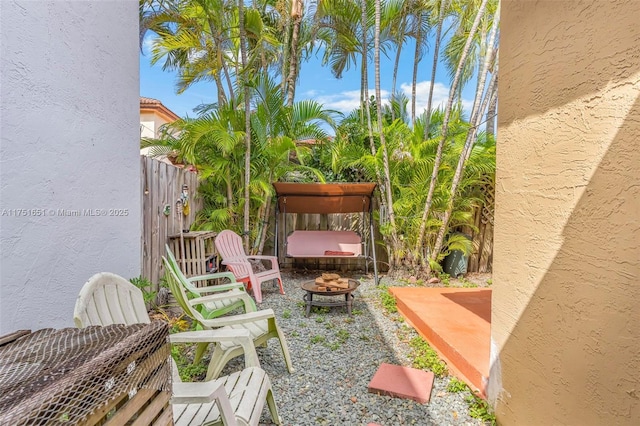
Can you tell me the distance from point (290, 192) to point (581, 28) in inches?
187

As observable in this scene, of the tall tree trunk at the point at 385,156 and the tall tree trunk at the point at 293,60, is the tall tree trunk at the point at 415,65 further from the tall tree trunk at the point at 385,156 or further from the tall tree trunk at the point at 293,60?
the tall tree trunk at the point at 293,60

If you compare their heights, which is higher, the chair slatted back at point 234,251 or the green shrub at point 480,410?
the chair slatted back at point 234,251

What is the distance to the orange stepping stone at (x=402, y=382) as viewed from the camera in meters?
2.40

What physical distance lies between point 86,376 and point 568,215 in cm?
190

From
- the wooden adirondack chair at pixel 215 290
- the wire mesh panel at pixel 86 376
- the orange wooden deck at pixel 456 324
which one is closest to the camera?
the wire mesh panel at pixel 86 376

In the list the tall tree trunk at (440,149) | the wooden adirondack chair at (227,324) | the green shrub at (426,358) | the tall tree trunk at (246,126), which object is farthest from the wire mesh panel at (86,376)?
the tall tree trunk at (440,149)

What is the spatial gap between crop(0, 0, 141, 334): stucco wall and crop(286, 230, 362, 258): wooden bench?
3.19 meters

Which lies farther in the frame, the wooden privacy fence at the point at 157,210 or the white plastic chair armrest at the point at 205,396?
the wooden privacy fence at the point at 157,210

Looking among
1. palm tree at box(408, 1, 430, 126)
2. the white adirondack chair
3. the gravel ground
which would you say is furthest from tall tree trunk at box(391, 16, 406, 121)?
the white adirondack chair

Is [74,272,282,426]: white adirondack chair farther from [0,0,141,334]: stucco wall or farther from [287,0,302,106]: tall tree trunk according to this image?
[287,0,302,106]: tall tree trunk

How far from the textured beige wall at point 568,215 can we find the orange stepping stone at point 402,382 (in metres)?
0.53

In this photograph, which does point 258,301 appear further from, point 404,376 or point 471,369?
point 471,369

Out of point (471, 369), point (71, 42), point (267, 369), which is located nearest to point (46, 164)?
point (71, 42)

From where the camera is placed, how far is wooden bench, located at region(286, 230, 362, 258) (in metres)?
6.42
